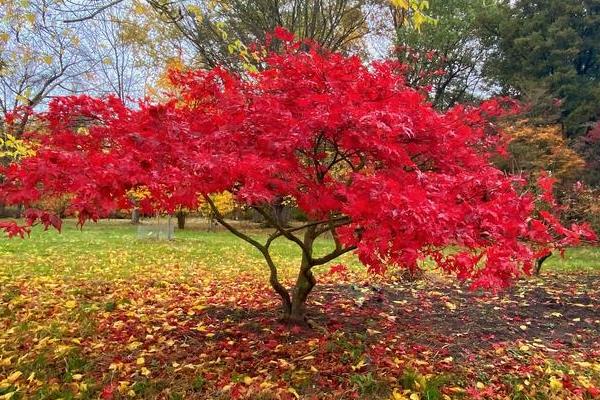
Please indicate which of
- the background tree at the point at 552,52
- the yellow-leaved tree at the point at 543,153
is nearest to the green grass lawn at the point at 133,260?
the yellow-leaved tree at the point at 543,153

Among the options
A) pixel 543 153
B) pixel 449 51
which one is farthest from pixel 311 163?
pixel 449 51

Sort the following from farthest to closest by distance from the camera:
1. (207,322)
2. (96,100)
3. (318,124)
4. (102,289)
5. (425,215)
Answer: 1. (102,289)
2. (207,322)
3. (96,100)
4. (318,124)
5. (425,215)

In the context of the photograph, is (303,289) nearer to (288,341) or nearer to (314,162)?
(288,341)

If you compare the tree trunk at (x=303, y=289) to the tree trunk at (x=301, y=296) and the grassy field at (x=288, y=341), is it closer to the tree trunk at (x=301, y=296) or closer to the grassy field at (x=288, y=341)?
the tree trunk at (x=301, y=296)

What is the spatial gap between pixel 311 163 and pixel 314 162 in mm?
119

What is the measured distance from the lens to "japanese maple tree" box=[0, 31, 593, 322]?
106 inches

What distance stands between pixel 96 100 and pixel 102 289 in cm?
311

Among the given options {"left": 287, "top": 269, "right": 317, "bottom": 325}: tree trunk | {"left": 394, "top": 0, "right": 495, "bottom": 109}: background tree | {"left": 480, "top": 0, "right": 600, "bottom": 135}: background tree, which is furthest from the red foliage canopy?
{"left": 480, "top": 0, "right": 600, "bottom": 135}: background tree

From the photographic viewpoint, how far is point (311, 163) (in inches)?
145

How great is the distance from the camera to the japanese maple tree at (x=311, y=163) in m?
2.69

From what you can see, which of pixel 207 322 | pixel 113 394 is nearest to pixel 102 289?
pixel 207 322

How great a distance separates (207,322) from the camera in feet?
15.1

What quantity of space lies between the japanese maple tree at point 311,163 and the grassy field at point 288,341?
874 millimetres

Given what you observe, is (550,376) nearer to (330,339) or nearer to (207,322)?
(330,339)
